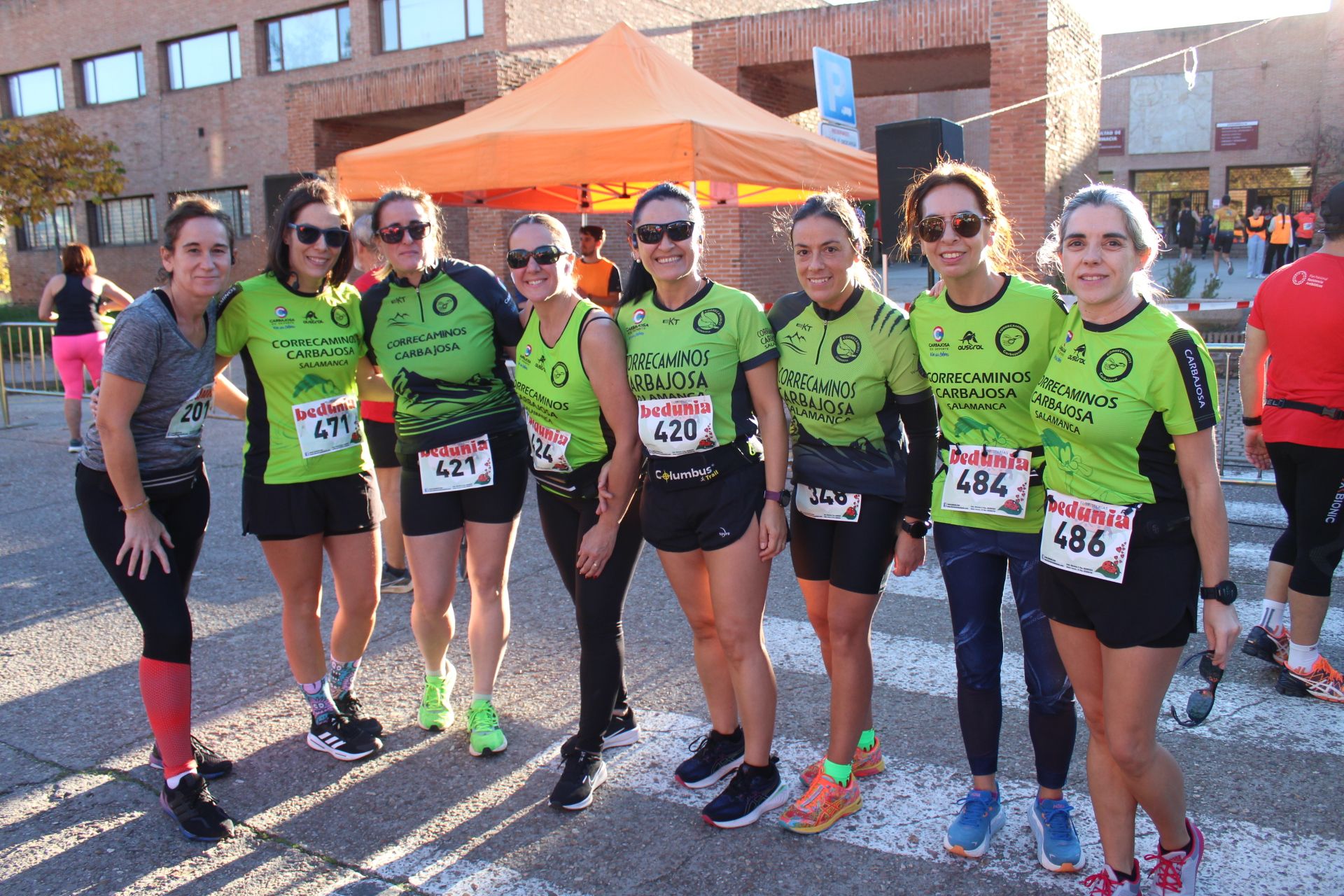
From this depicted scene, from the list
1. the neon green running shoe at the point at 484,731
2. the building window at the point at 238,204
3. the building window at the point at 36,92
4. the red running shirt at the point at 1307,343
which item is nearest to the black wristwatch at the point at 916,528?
the neon green running shoe at the point at 484,731

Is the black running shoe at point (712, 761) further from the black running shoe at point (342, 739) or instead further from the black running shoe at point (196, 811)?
the black running shoe at point (196, 811)

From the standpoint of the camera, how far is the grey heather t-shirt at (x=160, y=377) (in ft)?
10.8

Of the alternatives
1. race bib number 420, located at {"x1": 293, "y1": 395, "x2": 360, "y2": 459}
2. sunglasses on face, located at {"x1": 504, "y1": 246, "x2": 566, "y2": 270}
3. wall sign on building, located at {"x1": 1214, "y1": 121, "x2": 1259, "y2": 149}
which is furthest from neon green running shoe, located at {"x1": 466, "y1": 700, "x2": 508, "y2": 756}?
wall sign on building, located at {"x1": 1214, "y1": 121, "x2": 1259, "y2": 149}

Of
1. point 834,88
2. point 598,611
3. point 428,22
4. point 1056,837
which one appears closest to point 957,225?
point 598,611

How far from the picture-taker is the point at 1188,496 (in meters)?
2.49

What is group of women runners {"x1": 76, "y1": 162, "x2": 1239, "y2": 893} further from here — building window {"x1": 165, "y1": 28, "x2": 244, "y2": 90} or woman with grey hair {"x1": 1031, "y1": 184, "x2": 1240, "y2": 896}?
building window {"x1": 165, "y1": 28, "x2": 244, "y2": 90}

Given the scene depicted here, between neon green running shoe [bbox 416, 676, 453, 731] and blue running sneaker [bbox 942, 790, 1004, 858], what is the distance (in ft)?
6.50

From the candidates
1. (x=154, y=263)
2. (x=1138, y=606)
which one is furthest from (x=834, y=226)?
(x=154, y=263)

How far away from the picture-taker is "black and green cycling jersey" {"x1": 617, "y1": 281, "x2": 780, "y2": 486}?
316 centimetres

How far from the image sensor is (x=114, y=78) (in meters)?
30.0

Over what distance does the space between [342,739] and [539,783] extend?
A: 2.64ft

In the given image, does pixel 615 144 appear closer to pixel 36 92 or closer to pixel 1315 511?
pixel 1315 511

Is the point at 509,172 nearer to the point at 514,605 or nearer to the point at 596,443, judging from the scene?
the point at 514,605

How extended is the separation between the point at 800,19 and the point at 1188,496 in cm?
1612
